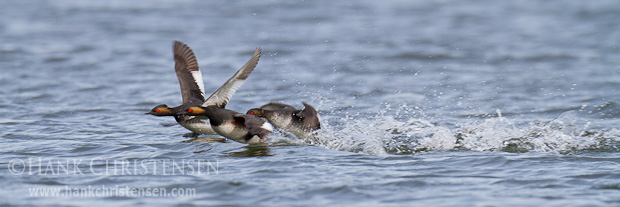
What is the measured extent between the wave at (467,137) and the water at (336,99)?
0.03 m

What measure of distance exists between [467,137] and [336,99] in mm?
3841

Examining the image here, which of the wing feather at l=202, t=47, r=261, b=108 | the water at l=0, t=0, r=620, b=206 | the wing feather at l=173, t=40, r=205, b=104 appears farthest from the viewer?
the wing feather at l=173, t=40, r=205, b=104

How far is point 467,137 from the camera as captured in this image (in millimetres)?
8789

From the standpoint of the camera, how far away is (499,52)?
16.8 metres

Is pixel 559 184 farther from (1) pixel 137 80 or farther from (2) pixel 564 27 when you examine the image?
(2) pixel 564 27

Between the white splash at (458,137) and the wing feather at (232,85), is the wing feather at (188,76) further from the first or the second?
the white splash at (458,137)

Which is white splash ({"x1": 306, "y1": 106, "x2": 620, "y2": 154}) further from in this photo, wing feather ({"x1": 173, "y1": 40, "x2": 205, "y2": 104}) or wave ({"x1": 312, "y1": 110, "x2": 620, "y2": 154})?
wing feather ({"x1": 173, "y1": 40, "x2": 205, "y2": 104})

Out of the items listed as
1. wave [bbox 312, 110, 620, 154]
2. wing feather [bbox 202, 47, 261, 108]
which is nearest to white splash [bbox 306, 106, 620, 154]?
wave [bbox 312, 110, 620, 154]

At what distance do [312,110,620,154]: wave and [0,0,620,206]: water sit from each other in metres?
0.03

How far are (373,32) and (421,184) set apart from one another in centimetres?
1315

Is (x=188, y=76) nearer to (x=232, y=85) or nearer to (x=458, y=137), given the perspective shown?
(x=232, y=85)

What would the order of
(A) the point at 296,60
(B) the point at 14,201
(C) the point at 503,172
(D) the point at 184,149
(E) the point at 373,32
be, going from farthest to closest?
(E) the point at 373,32 < (A) the point at 296,60 < (D) the point at 184,149 < (C) the point at 503,172 < (B) the point at 14,201

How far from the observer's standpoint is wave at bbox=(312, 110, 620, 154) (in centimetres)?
834

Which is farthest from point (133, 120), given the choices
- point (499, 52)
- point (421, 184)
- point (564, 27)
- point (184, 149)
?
point (564, 27)
